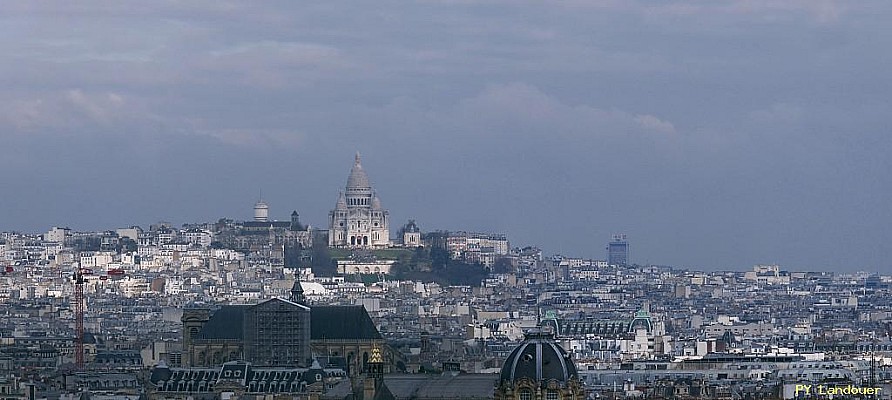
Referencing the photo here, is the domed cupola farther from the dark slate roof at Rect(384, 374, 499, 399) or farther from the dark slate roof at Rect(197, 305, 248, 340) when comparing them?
the dark slate roof at Rect(197, 305, 248, 340)

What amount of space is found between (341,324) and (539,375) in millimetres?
56267

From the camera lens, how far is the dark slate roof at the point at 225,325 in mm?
121188

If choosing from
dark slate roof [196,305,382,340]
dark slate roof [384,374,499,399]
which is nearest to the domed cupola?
dark slate roof [384,374,499,399]

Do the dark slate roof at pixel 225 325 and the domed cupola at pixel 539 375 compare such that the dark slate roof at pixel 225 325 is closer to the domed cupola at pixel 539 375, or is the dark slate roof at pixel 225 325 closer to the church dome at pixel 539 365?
the church dome at pixel 539 365

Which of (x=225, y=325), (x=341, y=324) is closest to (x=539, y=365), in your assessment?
(x=341, y=324)

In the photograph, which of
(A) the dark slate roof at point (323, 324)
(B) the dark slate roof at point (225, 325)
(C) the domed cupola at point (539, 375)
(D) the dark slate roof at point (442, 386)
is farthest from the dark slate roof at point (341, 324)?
(C) the domed cupola at point (539, 375)

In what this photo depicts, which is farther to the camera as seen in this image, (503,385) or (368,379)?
(368,379)

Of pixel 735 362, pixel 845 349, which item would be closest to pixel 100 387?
pixel 735 362

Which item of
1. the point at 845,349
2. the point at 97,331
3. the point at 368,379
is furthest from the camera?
the point at 97,331

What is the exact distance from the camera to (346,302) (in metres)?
199

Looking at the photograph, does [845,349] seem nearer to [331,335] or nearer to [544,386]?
[331,335]

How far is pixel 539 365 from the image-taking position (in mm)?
64250

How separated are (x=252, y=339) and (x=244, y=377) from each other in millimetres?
22456

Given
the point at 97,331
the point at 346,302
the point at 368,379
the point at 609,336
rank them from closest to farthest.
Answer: the point at 368,379 → the point at 609,336 → the point at 97,331 → the point at 346,302
